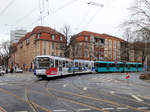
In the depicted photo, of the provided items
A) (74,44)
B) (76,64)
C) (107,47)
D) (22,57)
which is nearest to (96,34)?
(107,47)

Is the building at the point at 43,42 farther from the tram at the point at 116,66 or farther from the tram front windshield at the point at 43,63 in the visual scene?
the tram front windshield at the point at 43,63

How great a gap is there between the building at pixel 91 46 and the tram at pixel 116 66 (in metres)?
5.80

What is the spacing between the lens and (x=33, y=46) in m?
65.1

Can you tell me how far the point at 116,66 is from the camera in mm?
45875

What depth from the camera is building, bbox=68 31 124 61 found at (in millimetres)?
51644

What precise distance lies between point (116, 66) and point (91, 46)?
2022 cm

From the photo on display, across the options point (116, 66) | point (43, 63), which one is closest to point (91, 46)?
point (116, 66)

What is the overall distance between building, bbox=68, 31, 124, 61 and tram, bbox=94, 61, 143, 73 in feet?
19.0

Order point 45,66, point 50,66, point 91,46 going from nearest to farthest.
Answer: point 45,66
point 50,66
point 91,46

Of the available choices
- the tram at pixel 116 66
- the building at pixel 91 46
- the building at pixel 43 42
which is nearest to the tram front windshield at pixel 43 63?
the tram at pixel 116 66

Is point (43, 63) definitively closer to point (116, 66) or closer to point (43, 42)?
point (116, 66)

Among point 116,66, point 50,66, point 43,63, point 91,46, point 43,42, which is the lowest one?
point 116,66

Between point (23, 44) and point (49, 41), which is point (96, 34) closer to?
point (49, 41)

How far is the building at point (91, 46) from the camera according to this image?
169 ft
